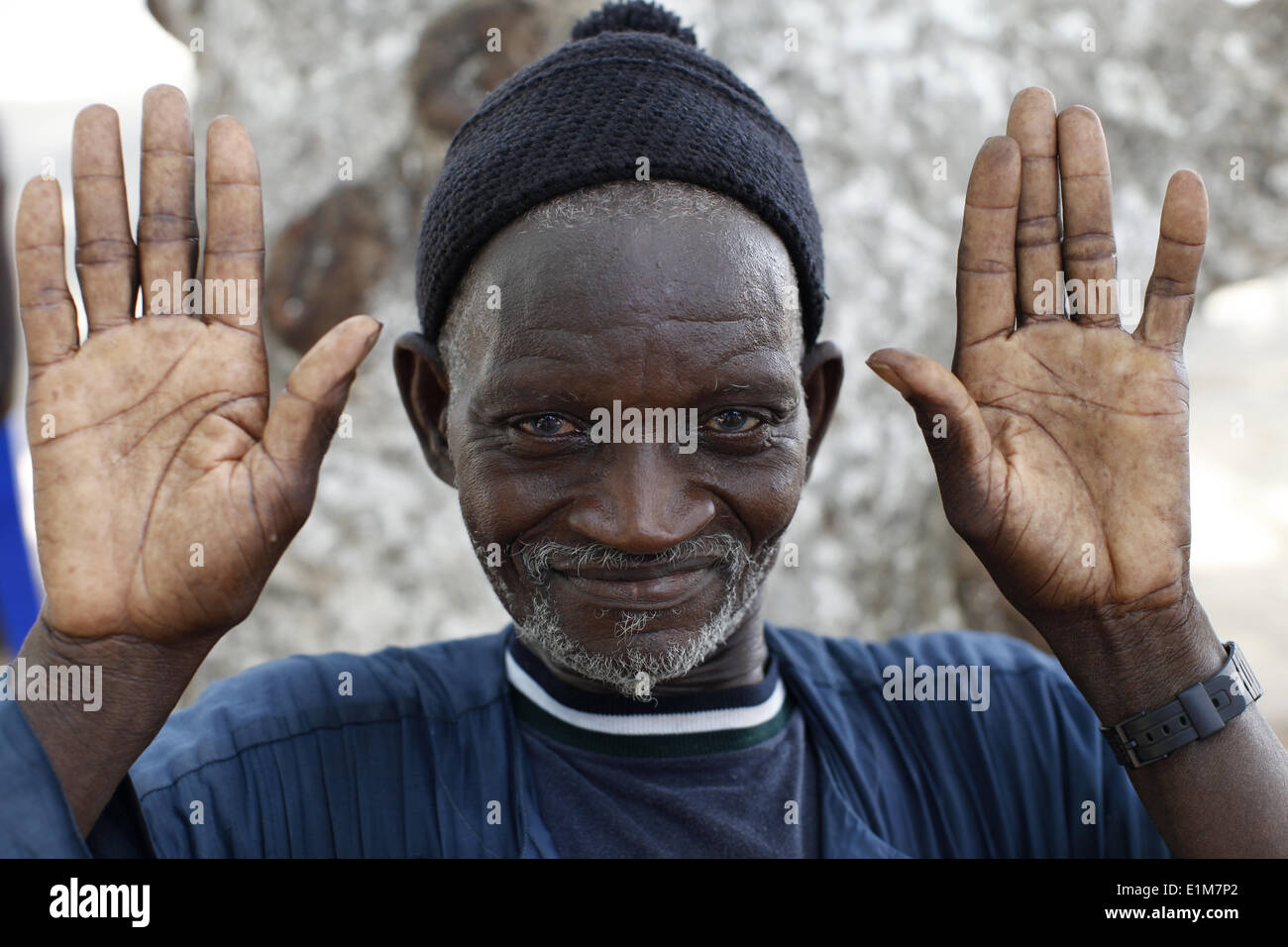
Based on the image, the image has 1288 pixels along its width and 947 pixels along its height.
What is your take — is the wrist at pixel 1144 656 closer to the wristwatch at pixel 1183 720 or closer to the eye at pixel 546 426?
the wristwatch at pixel 1183 720

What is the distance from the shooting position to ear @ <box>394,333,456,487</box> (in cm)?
222

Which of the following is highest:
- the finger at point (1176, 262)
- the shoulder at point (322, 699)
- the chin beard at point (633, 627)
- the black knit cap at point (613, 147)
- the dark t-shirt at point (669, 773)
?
the black knit cap at point (613, 147)

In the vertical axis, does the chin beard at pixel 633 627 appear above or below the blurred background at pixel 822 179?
below

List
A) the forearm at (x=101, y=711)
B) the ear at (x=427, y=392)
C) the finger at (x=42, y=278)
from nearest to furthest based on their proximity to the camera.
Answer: the forearm at (x=101, y=711)
the finger at (x=42, y=278)
the ear at (x=427, y=392)

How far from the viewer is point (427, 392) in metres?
2.28

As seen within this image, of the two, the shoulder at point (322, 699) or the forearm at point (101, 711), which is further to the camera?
the shoulder at point (322, 699)

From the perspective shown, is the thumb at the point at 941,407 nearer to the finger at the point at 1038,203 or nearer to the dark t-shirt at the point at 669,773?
the finger at the point at 1038,203

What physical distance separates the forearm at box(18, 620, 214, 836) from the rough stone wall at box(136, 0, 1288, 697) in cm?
242

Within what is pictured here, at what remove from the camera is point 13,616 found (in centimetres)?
493

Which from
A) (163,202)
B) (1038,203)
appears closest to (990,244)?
(1038,203)

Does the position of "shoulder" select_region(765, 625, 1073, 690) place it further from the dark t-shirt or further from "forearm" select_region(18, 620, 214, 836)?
"forearm" select_region(18, 620, 214, 836)

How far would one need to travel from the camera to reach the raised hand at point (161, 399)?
1.75 m

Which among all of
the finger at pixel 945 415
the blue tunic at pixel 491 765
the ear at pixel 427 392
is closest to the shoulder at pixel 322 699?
the blue tunic at pixel 491 765

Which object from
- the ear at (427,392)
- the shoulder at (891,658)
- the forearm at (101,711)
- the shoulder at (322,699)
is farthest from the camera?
the shoulder at (891,658)
